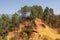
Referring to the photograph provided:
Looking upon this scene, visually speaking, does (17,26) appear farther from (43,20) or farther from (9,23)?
(43,20)

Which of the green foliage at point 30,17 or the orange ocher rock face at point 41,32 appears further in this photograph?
the green foliage at point 30,17

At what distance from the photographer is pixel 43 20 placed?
60750mm

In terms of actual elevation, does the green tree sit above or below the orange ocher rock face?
above

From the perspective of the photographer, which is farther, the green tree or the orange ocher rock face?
the green tree

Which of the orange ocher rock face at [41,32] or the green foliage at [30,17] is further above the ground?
the green foliage at [30,17]

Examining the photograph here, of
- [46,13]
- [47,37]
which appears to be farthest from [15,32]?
[46,13]

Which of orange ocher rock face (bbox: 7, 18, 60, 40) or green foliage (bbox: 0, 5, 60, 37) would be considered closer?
orange ocher rock face (bbox: 7, 18, 60, 40)

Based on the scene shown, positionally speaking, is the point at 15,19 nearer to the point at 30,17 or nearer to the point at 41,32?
the point at 30,17

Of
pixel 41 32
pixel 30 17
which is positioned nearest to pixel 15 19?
pixel 30 17

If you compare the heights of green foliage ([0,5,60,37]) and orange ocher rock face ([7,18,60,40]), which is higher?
green foliage ([0,5,60,37])

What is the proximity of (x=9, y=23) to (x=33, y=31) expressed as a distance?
8.18 m

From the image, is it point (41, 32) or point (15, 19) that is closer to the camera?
point (41, 32)

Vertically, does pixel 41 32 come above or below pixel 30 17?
below

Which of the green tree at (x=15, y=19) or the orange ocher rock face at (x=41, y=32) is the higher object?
the green tree at (x=15, y=19)
